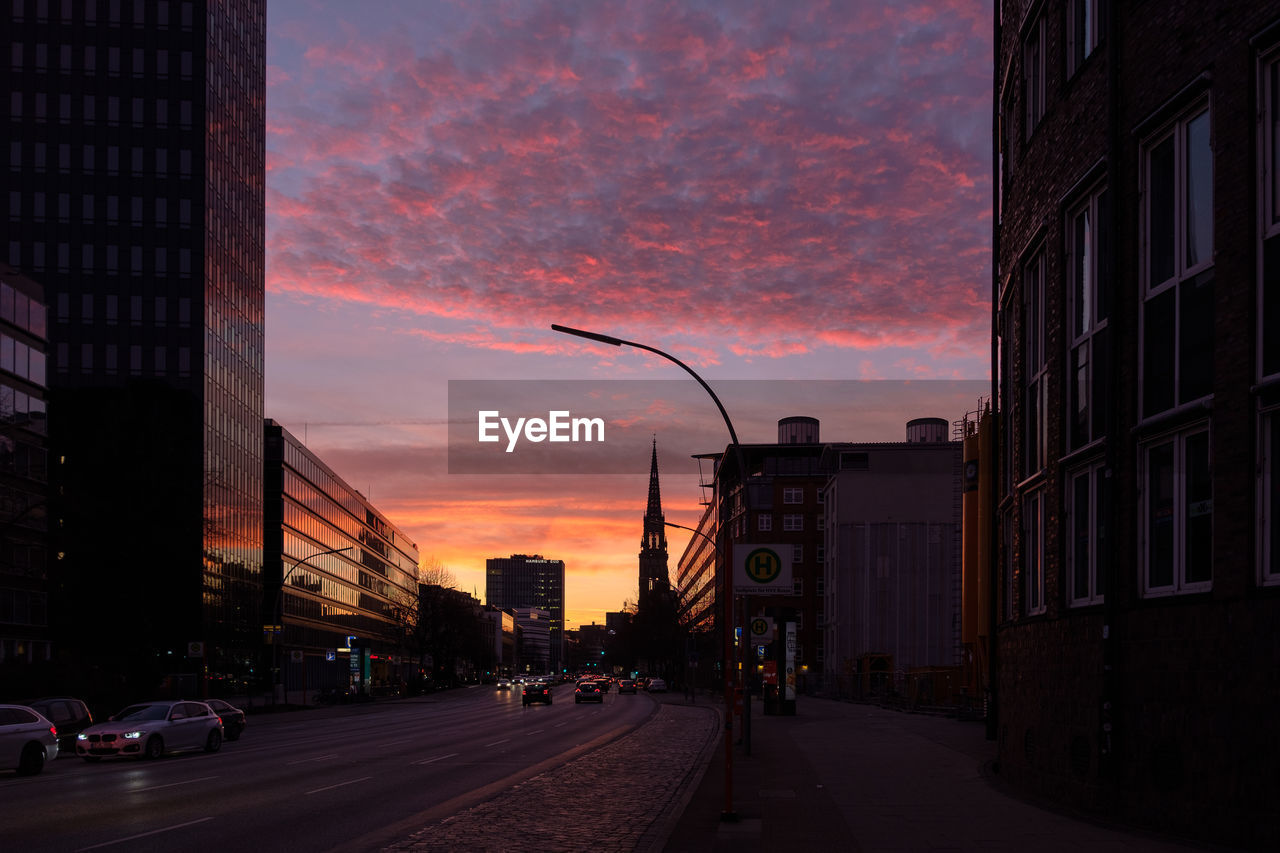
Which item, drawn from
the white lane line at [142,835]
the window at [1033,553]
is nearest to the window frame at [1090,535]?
the window at [1033,553]

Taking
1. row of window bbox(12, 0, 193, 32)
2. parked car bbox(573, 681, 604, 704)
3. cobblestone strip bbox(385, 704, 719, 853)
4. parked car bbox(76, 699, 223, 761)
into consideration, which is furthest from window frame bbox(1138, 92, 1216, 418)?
row of window bbox(12, 0, 193, 32)

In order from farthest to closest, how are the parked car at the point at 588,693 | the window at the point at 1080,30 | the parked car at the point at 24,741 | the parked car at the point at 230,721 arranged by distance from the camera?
the parked car at the point at 588,693 → the parked car at the point at 230,721 → the parked car at the point at 24,741 → the window at the point at 1080,30

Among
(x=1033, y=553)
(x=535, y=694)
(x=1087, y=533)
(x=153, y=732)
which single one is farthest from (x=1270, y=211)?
(x=535, y=694)

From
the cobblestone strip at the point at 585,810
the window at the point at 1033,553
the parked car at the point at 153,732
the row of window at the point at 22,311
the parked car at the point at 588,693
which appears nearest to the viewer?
the cobblestone strip at the point at 585,810

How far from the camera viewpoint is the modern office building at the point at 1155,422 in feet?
42.4

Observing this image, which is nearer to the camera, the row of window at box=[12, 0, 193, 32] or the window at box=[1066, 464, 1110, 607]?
the window at box=[1066, 464, 1110, 607]

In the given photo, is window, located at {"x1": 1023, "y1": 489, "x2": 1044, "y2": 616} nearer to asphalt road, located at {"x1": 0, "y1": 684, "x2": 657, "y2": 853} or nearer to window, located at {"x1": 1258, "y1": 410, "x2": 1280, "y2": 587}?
window, located at {"x1": 1258, "y1": 410, "x2": 1280, "y2": 587}

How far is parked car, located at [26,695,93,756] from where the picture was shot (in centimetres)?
3366

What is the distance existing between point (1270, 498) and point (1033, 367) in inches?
309

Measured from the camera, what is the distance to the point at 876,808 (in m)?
17.3

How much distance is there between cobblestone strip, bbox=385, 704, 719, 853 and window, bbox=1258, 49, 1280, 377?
8.21 m

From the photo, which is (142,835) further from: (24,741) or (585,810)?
(24,741)

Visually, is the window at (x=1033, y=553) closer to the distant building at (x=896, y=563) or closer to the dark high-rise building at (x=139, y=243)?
the distant building at (x=896, y=563)

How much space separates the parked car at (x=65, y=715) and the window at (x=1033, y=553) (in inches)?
→ 973
